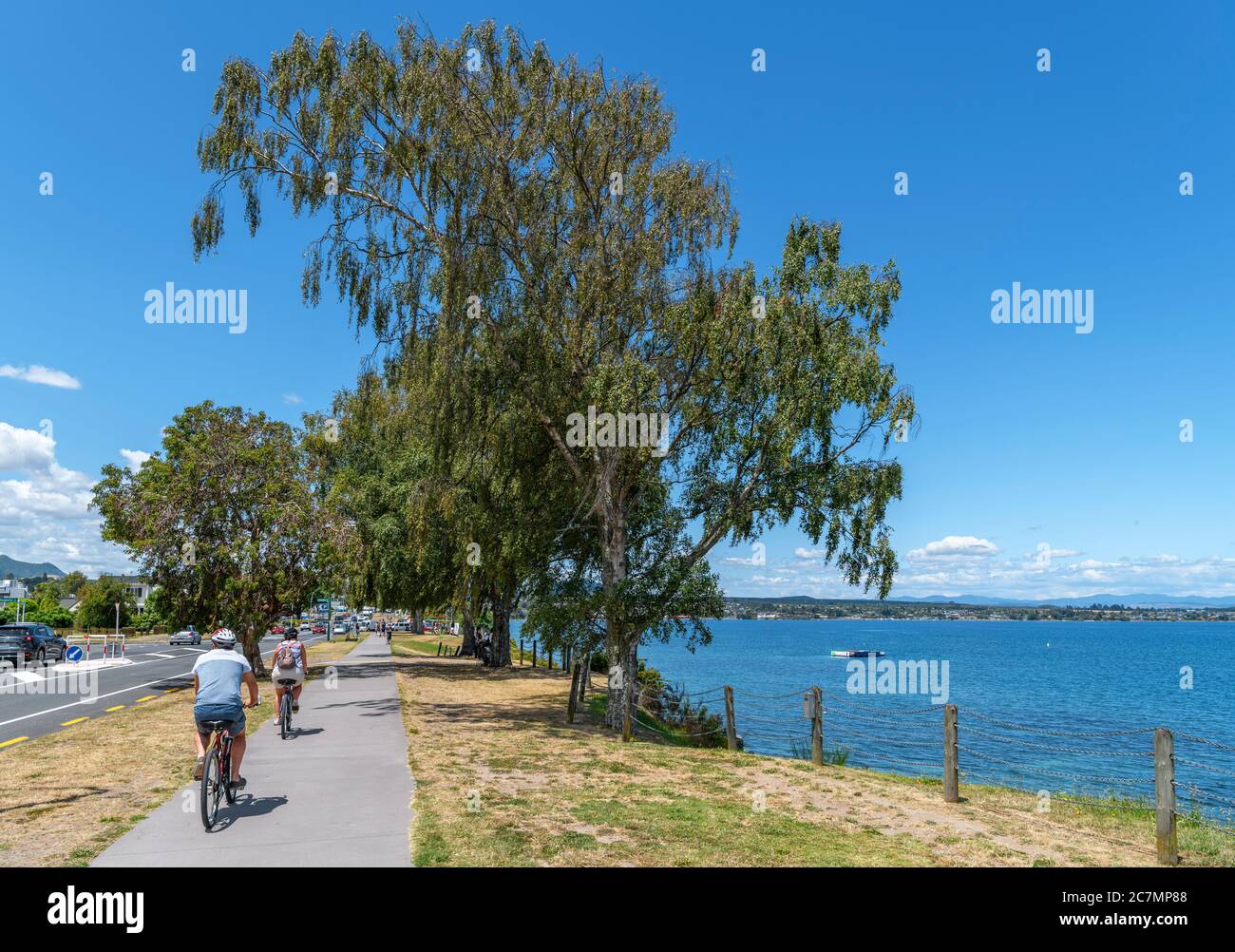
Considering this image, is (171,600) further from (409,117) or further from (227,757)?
(227,757)

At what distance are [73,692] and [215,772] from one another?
19969 mm

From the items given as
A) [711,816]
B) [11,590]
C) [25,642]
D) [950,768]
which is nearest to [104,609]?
[11,590]

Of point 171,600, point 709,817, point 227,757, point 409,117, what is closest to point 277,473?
point 171,600

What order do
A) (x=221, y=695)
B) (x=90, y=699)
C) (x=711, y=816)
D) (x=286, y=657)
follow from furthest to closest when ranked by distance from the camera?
(x=90, y=699), (x=286, y=657), (x=711, y=816), (x=221, y=695)

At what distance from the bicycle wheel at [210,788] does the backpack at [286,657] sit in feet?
19.2

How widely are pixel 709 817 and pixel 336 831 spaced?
3927 mm

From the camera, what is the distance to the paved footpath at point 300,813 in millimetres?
6969

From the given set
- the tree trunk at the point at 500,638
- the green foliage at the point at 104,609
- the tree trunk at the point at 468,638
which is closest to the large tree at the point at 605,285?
the tree trunk at the point at 500,638

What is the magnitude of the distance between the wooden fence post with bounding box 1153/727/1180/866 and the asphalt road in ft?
39.7

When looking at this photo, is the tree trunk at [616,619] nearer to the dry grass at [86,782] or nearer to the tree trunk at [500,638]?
the dry grass at [86,782]

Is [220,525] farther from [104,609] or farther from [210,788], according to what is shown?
[104,609]

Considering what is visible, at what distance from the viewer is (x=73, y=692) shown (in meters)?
24.2

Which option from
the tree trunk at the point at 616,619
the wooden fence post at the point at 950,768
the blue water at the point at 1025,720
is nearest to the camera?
the wooden fence post at the point at 950,768

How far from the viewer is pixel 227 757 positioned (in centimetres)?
851
